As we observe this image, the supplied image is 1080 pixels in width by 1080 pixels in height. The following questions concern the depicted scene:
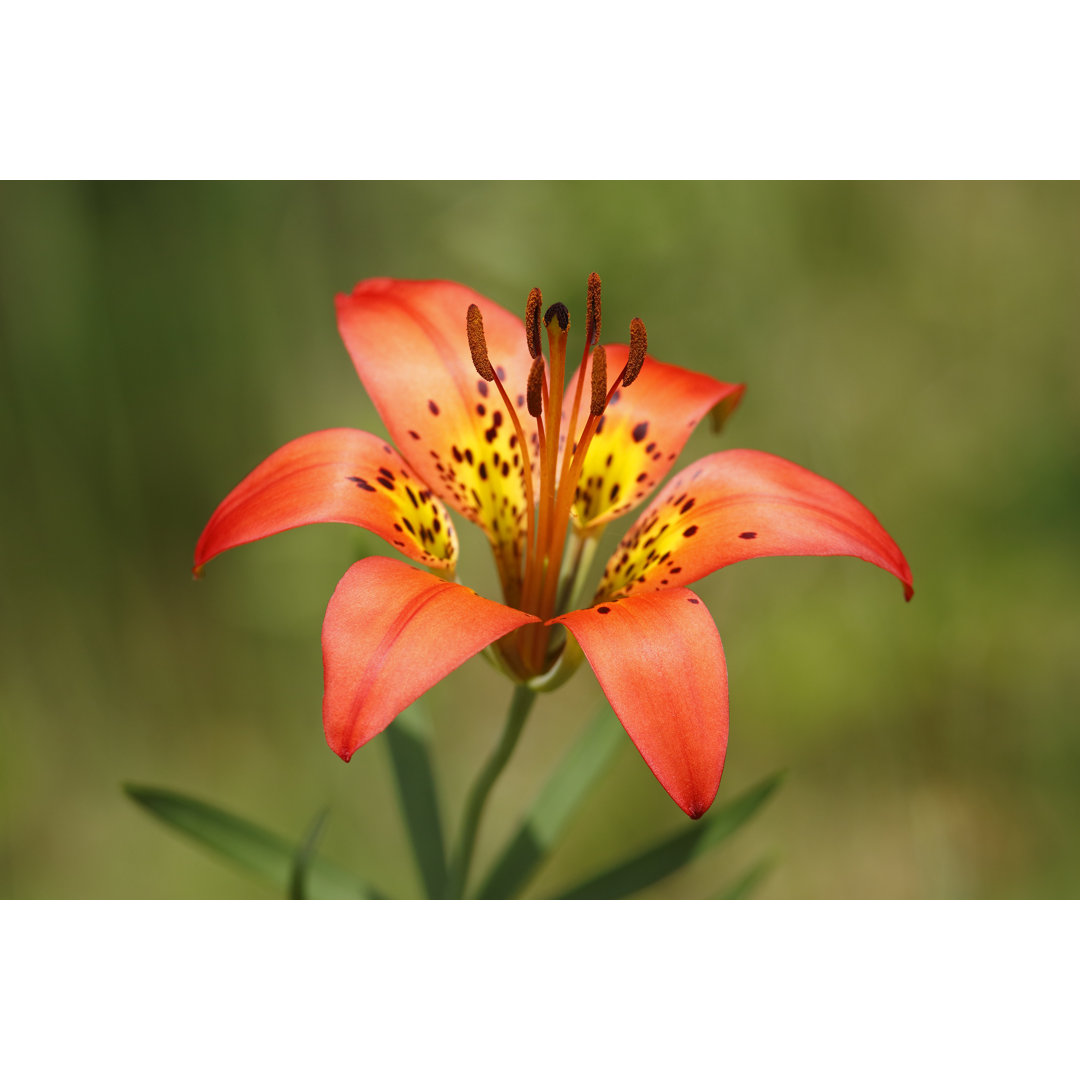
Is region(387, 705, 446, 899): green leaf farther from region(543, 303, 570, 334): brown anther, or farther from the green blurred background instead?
the green blurred background

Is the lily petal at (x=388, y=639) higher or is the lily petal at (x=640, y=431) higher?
the lily petal at (x=640, y=431)

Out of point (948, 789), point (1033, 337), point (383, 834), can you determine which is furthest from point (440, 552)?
point (1033, 337)

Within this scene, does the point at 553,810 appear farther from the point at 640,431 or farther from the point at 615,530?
the point at 615,530

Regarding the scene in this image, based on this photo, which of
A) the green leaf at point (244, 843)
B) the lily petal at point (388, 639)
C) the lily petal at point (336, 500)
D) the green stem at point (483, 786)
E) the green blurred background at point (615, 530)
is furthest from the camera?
the green blurred background at point (615, 530)

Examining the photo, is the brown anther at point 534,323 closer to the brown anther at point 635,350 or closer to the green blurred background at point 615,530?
the brown anther at point 635,350

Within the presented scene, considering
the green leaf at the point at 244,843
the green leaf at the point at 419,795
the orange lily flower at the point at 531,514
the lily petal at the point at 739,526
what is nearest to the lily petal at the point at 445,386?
the orange lily flower at the point at 531,514

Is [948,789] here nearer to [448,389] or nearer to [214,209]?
[448,389]
